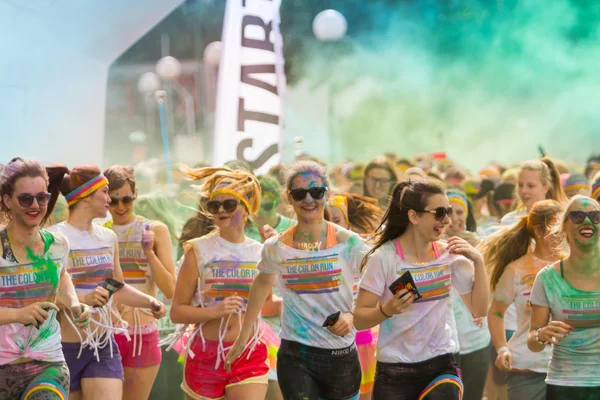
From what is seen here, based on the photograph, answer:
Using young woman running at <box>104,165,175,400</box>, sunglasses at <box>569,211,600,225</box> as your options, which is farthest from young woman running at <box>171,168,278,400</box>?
sunglasses at <box>569,211,600,225</box>

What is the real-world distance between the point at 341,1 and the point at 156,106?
14.3 feet

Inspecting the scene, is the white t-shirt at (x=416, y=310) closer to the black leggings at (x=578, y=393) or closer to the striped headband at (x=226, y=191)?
the black leggings at (x=578, y=393)

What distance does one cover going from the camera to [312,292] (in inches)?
217

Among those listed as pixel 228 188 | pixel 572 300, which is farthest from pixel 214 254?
pixel 572 300

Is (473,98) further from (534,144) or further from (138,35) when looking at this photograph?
(138,35)

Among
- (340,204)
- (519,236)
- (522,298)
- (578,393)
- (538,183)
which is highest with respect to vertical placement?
(538,183)

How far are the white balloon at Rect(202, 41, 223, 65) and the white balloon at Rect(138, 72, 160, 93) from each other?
0.65 m

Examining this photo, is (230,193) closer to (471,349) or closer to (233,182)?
(233,182)

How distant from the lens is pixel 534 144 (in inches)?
731

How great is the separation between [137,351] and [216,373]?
3.55 feet

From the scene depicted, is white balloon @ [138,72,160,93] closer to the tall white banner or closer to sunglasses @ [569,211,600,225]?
the tall white banner

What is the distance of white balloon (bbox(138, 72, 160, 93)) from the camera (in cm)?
1170

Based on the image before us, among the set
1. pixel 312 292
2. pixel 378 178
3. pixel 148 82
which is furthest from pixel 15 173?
pixel 148 82

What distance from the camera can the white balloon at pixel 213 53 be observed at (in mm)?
11750
